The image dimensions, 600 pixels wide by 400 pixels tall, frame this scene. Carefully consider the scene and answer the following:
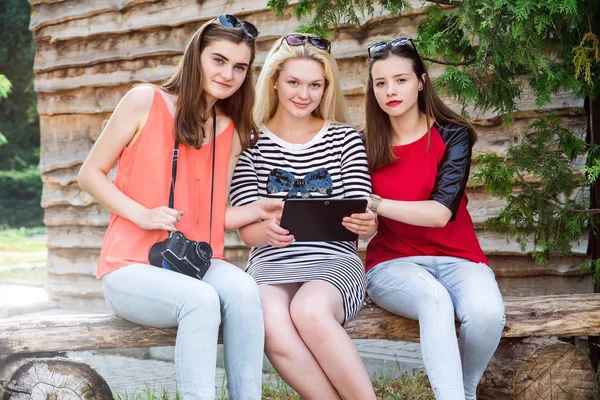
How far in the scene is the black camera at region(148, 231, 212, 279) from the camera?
322 cm

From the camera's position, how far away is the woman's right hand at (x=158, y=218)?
3240mm

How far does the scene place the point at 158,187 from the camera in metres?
3.38

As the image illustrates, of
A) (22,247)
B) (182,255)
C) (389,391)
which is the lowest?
(22,247)

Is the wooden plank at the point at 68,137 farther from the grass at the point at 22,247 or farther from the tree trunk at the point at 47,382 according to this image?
the grass at the point at 22,247

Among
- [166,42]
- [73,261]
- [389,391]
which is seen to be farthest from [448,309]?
[73,261]

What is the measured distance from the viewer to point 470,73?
395 cm

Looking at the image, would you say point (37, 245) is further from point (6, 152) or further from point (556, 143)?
point (556, 143)

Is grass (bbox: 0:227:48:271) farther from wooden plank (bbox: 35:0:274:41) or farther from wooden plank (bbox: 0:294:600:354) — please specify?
wooden plank (bbox: 0:294:600:354)

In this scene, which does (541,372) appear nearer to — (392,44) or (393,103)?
(393,103)

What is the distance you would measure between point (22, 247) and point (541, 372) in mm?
15185

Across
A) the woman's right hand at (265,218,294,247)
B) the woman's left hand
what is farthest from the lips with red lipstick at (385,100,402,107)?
the woman's right hand at (265,218,294,247)

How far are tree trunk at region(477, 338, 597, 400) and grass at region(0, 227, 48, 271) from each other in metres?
11.0

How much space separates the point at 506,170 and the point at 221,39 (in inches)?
68.4

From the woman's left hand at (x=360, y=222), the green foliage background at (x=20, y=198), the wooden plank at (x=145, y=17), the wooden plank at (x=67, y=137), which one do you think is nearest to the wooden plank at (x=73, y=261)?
the wooden plank at (x=67, y=137)
